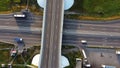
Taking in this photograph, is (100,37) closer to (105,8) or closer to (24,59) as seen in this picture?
(105,8)

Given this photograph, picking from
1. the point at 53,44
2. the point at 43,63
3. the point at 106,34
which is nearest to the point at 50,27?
the point at 53,44

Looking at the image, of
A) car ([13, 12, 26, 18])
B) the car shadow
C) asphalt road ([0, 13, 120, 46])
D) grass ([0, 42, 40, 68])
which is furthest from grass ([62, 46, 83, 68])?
car ([13, 12, 26, 18])

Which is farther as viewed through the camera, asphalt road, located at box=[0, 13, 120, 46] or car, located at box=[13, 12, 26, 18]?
car, located at box=[13, 12, 26, 18]

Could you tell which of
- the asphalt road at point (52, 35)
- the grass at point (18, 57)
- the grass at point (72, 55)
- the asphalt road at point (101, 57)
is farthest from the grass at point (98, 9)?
the grass at point (18, 57)

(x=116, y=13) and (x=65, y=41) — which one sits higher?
(x=116, y=13)

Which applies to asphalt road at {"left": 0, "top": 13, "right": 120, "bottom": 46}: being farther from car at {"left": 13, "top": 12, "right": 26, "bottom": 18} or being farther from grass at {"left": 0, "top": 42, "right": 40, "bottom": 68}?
grass at {"left": 0, "top": 42, "right": 40, "bottom": 68}

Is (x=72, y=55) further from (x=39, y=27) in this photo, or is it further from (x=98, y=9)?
(x=98, y=9)

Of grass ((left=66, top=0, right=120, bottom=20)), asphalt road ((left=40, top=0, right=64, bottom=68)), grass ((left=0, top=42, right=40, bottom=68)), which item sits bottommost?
grass ((left=0, top=42, right=40, bottom=68))

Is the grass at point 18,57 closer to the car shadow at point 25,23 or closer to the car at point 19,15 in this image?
the car shadow at point 25,23
